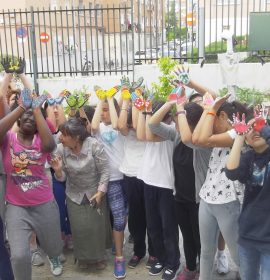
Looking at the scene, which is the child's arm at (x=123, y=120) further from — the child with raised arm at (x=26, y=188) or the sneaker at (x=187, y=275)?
the sneaker at (x=187, y=275)

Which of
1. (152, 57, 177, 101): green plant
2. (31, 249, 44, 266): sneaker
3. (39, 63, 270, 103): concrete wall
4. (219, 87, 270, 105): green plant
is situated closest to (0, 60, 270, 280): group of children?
(152, 57, 177, 101): green plant

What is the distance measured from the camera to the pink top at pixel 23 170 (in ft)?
11.2

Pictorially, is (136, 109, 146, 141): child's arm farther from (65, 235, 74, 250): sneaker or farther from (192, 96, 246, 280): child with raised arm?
(65, 235, 74, 250): sneaker

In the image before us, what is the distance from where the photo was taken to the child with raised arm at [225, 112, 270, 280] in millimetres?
2585

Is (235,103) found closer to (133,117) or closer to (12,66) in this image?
(133,117)

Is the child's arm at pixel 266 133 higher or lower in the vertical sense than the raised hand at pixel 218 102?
lower

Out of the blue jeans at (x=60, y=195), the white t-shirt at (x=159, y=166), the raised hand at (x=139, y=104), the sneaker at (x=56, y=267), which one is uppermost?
the raised hand at (x=139, y=104)

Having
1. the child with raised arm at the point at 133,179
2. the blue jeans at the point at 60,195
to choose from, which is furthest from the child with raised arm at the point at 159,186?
the blue jeans at the point at 60,195

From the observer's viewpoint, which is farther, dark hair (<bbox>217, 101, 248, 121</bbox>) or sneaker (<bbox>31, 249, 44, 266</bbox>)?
sneaker (<bbox>31, 249, 44, 266</bbox>)

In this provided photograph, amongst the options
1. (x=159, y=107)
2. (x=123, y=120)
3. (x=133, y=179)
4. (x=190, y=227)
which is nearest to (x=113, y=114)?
(x=123, y=120)

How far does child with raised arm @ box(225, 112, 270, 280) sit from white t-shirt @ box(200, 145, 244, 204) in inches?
12.7

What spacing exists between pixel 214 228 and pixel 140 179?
34.2 inches

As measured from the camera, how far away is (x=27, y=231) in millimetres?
3449

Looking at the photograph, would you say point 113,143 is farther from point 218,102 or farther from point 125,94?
point 218,102
